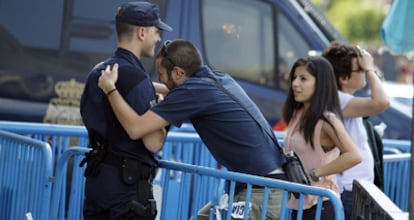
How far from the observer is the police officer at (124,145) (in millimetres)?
4957

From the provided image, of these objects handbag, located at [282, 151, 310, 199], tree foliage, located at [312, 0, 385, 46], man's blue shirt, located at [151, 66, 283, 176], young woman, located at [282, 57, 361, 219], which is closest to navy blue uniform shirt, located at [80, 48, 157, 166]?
man's blue shirt, located at [151, 66, 283, 176]

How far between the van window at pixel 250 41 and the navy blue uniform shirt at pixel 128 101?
372 cm

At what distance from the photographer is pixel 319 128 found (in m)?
5.62

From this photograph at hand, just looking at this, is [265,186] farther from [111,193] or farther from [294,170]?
[111,193]

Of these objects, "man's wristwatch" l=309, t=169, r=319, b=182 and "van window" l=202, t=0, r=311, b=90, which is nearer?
"man's wristwatch" l=309, t=169, r=319, b=182

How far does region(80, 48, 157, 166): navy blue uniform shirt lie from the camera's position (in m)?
4.95

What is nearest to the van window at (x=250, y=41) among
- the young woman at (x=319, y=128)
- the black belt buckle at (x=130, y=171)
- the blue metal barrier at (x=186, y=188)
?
the blue metal barrier at (x=186, y=188)

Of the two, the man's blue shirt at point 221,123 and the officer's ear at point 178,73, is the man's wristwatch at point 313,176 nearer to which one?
the man's blue shirt at point 221,123

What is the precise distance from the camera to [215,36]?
8734 mm

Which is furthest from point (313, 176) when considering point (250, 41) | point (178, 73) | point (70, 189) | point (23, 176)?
point (250, 41)

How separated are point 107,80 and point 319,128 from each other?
140 cm

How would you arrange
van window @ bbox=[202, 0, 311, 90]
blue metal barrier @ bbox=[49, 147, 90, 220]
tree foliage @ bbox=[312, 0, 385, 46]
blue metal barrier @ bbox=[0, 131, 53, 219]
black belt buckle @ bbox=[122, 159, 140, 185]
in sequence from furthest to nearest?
tree foliage @ bbox=[312, 0, 385, 46] < van window @ bbox=[202, 0, 311, 90] < blue metal barrier @ bbox=[0, 131, 53, 219] < blue metal barrier @ bbox=[49, 147, 90, 220] < black belt buckle @ bbox=[122, 159, 140, 185]

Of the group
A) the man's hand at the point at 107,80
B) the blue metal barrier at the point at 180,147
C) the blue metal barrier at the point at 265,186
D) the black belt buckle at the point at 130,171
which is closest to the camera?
the blue metal barrier at the point at 265,186

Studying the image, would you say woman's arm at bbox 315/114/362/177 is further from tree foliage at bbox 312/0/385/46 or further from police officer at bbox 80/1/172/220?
tree foliage at bbox 312/0/385/46
